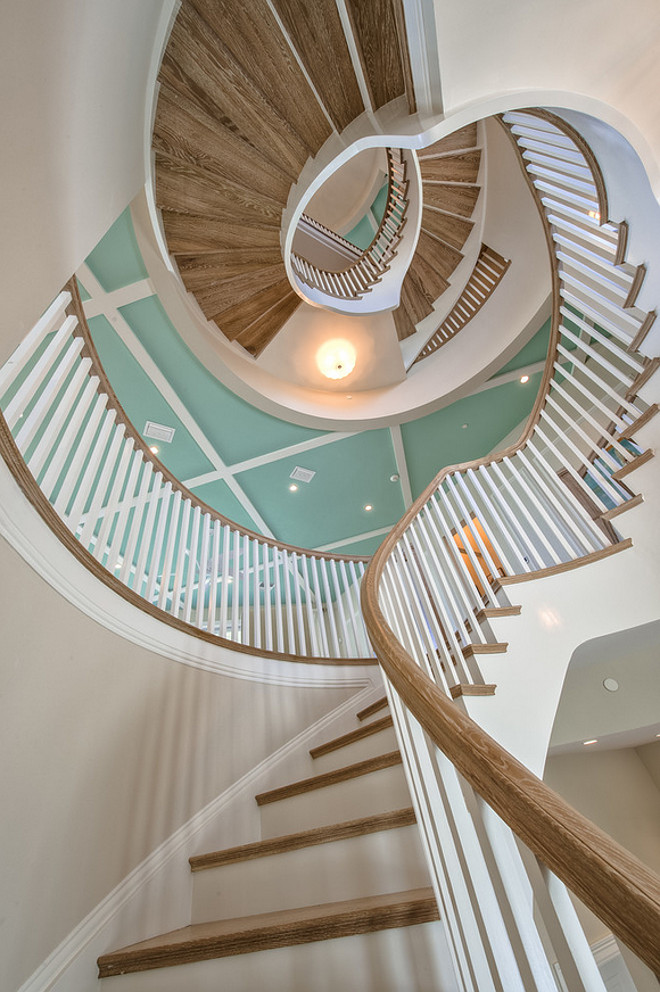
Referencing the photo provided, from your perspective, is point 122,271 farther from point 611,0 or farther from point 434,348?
point 434,348

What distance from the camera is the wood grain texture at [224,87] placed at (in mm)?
2232

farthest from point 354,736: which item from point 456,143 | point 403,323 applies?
point 456,143

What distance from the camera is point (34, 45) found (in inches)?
40.7

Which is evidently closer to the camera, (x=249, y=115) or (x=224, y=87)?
(x=224, y=87)

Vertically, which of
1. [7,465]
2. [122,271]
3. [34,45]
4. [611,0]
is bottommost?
[7,465]

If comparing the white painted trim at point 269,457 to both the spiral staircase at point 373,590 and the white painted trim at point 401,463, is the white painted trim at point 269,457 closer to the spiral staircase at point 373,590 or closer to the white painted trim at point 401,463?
the white painted trim at point 401,463

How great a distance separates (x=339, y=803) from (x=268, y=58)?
3.59m

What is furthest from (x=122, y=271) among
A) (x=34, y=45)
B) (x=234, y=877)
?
(x=234, y=877)

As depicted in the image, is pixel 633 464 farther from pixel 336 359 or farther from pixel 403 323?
pixel 403 323

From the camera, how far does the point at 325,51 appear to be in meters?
2.35

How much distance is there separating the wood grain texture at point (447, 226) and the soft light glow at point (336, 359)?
1583mm

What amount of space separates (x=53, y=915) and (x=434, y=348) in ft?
16.9

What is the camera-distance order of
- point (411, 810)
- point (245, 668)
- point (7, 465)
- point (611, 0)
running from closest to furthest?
point (7, 465) → point (411, 810) → point (611, 0) → point (245, 668)

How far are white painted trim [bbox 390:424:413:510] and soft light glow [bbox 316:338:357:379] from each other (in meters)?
0.82
